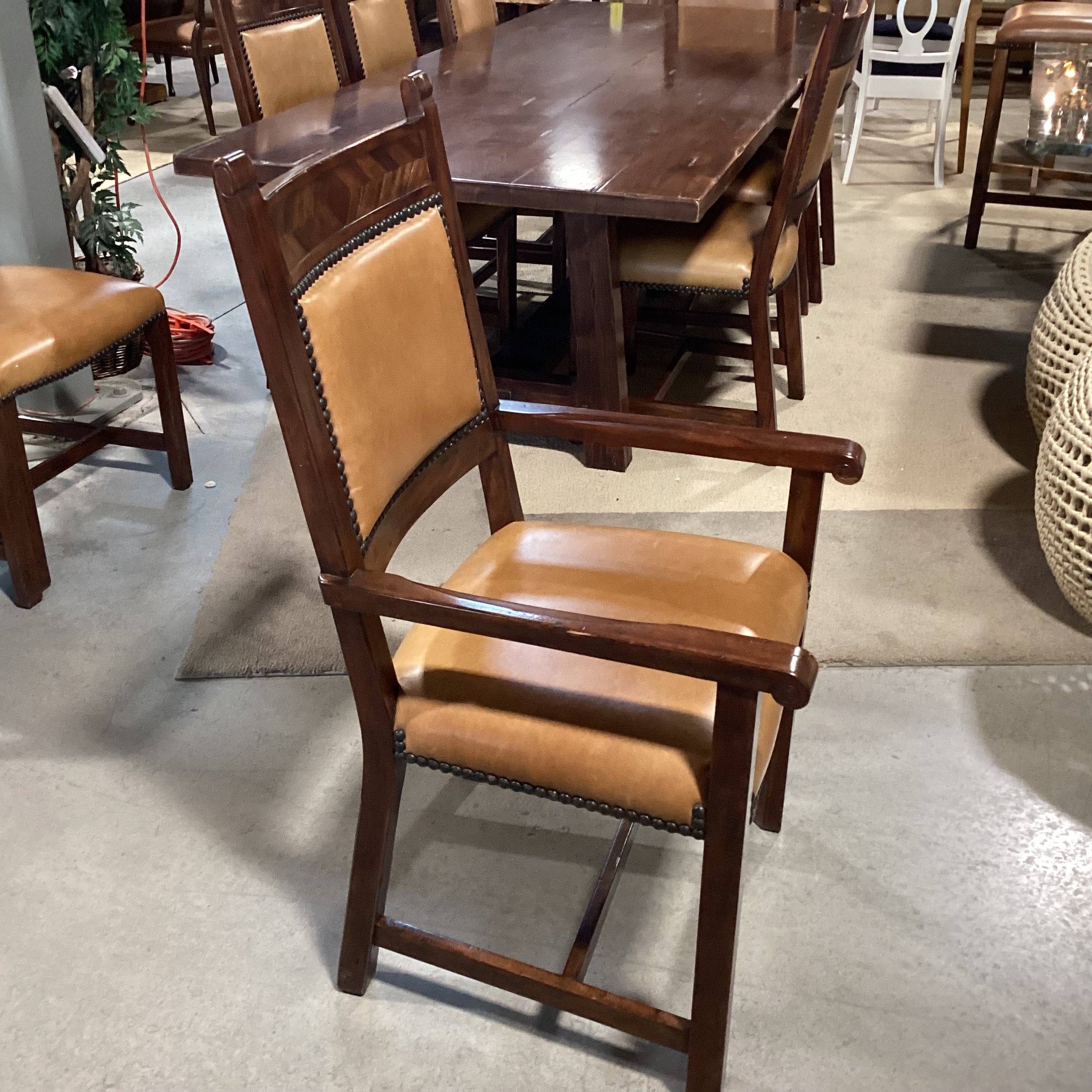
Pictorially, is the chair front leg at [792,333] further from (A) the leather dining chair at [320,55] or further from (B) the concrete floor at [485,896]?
(B) the concrete floor at [485,896]

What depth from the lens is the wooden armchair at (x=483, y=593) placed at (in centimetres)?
110

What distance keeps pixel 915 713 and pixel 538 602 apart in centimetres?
87

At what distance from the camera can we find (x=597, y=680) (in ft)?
4.09

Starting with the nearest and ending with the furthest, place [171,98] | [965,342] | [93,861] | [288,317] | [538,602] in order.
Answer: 1. [288,317]
2. [538,602]
3. [93,861]
4. [965,342]
5. [171,98]

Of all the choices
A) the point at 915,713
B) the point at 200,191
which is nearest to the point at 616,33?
the point at 200,191

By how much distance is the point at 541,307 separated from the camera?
11.0 ft

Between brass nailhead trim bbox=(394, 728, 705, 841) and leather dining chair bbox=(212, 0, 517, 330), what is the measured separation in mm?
1930

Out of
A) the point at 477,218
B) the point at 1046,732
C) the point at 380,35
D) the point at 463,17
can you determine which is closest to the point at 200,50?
the point at 463,17

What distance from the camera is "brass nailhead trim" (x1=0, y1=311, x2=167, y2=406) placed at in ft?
7.00

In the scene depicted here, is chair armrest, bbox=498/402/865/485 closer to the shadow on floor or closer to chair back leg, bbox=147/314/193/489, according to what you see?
the shadow on floor

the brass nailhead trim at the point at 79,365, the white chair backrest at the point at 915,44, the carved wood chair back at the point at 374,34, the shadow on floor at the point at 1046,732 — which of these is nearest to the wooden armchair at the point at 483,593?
the shadow on floor at the point at 1046,732

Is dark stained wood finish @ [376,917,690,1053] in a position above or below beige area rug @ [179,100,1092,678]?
above

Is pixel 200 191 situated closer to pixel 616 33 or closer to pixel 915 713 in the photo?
pixel 616 33

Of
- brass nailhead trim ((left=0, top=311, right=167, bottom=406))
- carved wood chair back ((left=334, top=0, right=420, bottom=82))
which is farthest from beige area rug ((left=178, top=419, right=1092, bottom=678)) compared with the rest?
carved wood chair back ((left=334, top=0, right=420, bottom=82))
